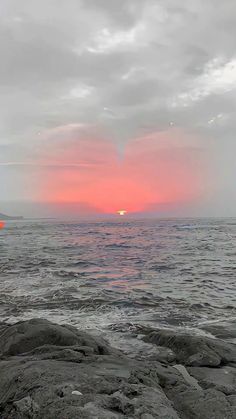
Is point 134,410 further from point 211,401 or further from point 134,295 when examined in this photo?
point 134,295

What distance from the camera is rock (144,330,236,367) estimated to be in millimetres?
7539

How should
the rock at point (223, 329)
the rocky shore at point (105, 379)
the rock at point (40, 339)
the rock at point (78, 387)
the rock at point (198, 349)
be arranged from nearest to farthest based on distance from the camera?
1. the rock at point (78, 387)
2. the rocky shore at point (105, 379)
3. the rock at point (198, 349)
4. the rock at point (40, 339)
5. the rock at point (223, 329)

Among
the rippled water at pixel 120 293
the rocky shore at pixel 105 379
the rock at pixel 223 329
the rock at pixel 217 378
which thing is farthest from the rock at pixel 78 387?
the rock at pixel 223 329

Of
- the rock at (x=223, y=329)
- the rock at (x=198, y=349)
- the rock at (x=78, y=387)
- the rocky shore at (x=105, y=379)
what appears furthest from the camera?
the rock at (x=223, y=329)

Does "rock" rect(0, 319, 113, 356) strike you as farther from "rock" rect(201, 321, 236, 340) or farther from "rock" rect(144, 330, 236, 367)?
"rock" rect(201, 321, 236, 340)

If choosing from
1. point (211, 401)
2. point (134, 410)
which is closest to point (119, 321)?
point (211, 401)

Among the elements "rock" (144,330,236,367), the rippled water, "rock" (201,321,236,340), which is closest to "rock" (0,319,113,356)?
"rock" (144,330,236,367)

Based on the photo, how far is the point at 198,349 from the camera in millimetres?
7910

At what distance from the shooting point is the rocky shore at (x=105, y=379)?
4.32 meters

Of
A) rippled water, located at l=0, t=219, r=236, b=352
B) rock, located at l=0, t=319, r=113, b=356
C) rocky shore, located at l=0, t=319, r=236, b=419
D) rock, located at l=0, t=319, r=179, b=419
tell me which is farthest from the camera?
rippled water, located at l=0, t=219, r=236, b=352

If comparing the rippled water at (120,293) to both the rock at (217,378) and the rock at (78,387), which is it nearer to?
the rock at (217,378)

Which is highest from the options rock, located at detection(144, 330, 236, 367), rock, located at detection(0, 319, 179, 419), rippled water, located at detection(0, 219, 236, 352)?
rock, located at detection(0, 319, 179, 419)

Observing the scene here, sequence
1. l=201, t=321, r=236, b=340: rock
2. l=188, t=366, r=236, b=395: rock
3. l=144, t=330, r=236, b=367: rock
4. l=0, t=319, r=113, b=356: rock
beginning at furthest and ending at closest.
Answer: l=201, t=321, r=236, b=340: rock
l=0, t=319, r=113, b=356: rock
l=144, t=330, r=236, b=367: rock
l=188, t=366, r=236, b=395: rock

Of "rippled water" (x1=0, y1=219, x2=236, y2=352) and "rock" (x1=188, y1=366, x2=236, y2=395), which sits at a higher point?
"rock" (x1=188, y1=366, x2=236, y2=395)
